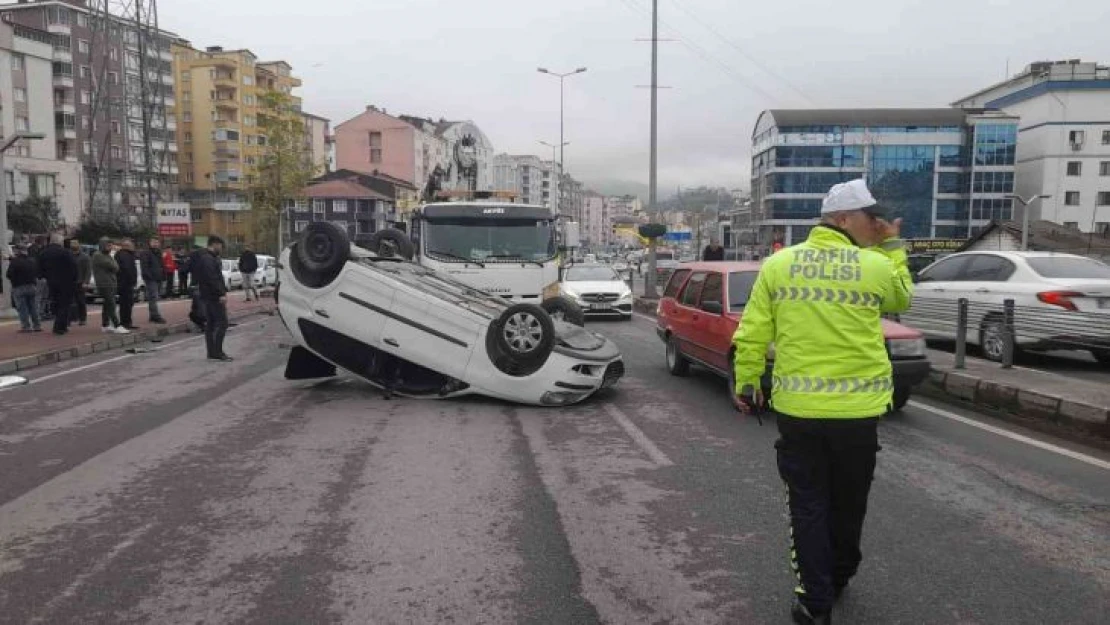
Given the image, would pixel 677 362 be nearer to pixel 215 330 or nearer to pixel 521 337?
pixel 521 337

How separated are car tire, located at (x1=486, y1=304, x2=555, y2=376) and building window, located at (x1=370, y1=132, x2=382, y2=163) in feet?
301

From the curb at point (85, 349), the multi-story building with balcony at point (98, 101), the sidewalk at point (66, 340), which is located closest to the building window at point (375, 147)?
the multi-story building with balcony at point (98, 101)

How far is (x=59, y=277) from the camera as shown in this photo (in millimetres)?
14219

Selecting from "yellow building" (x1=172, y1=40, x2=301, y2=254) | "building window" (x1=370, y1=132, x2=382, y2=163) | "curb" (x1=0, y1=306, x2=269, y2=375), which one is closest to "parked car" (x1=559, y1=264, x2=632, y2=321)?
"curb" (x1=0, y1=306, x2=269, y2=375)

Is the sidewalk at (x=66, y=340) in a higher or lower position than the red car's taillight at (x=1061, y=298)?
lower

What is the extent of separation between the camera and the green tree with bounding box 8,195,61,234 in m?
49.8

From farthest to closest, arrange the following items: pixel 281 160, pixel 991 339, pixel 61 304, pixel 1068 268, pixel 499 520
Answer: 1. pixel 281 160
2. pixel 61 304
3. pixel 991 339
4. pixel 1068 268
5. pixel 499 520

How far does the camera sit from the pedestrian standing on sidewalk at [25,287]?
14.3 m

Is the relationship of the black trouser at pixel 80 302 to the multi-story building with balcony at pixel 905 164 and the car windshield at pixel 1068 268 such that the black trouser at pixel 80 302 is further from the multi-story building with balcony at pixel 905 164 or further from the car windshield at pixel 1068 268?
the multi-story building with balcony at pixel 905 164

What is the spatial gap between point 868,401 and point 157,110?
83996 mm

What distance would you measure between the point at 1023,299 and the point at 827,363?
29.2ft

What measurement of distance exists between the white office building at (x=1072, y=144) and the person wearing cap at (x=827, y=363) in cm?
8414

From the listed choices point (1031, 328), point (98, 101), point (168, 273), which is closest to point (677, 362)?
point (1031, 328)

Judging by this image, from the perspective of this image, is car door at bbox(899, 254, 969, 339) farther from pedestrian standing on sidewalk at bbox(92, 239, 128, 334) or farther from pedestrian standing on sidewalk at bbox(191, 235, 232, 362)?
pedestrian standing on sidewalk at bbox(92, 239, 128, 334)
